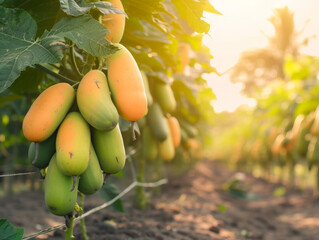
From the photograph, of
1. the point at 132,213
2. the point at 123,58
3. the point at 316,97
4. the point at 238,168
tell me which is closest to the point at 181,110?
the point at 132,213

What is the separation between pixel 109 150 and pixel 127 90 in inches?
7.8

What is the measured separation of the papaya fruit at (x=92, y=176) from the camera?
Result: 1.14 metres

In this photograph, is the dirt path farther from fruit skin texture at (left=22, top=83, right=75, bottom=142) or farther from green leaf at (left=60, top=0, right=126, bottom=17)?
green leaf at (left=60, top=0, right=126, bottom=17)

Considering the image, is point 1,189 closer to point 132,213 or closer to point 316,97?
point 132,213

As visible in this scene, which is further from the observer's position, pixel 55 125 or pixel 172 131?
pixel 172 131

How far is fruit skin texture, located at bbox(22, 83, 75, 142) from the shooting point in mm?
1076

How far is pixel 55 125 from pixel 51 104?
2.5 inches

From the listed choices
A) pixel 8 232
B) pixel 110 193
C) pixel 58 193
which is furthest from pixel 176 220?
pixel 58 193

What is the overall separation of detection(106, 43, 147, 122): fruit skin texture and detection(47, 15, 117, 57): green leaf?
2.7 inches

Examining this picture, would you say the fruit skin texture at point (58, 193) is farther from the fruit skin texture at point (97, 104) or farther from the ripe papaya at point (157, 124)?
the ripe papaya at point (157, 124)

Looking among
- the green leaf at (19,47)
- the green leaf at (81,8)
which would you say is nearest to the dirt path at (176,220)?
the green leaf at (19,47)

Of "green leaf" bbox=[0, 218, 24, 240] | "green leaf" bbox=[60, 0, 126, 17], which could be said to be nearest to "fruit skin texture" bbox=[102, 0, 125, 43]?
"green leaf" bbox=[60, 0, 126, 17]

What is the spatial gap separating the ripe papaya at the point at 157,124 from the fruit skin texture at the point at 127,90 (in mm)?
902

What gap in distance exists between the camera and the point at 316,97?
16.3ft
